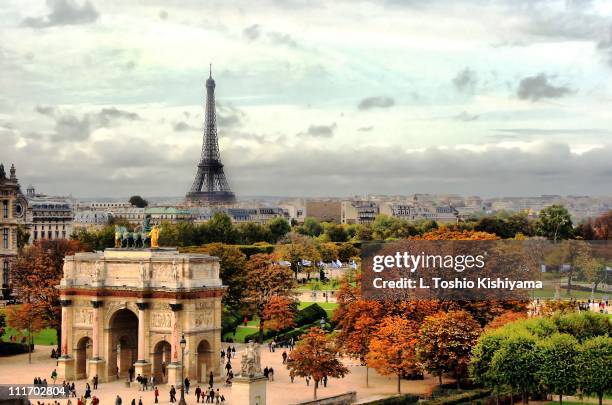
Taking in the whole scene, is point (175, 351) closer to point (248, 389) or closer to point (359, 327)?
point (359, 327)

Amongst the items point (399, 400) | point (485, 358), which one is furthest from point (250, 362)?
point (485, 358)

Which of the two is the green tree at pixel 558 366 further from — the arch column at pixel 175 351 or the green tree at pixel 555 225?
the green tree at pixel 555 225

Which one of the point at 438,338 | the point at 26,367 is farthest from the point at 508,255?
the point at 26,367

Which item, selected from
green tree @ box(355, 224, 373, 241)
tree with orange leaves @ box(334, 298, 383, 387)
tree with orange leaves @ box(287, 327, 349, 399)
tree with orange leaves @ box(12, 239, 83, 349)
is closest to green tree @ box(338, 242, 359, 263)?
green tree @ box(355, 224, 373, 241)

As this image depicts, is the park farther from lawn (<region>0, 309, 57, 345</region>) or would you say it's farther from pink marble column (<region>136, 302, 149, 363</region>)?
lawn (<region>0, 309, 57, 345</region>)

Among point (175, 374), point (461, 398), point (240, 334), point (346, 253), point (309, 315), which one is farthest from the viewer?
point (346, 253)
